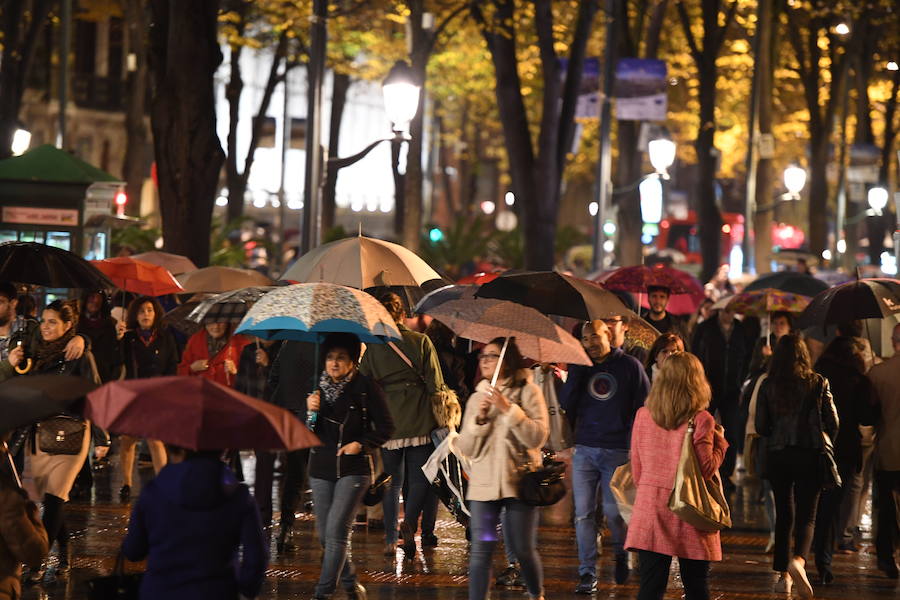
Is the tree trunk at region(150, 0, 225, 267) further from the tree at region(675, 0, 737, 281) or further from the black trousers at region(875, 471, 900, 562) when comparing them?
the tree at region(675, 0, 737, 281)

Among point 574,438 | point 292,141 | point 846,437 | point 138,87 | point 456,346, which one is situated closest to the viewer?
point 574,438

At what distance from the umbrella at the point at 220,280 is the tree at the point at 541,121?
8121 millimetres

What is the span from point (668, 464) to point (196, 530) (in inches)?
129

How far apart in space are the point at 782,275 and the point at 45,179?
28.8 feet

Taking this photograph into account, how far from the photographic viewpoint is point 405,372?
11.9 m

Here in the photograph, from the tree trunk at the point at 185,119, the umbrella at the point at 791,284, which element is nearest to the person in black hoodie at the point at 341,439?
the umbrella at the point at 791,284

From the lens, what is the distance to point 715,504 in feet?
29.5

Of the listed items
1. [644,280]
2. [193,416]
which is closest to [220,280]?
[644,280]

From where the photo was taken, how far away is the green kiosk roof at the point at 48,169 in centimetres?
2092

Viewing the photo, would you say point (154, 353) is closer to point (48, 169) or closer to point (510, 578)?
point (510, 578)

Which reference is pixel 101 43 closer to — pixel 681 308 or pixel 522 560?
pixel 681 308

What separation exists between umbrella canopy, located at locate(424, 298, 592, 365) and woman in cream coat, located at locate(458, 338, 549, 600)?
0.45 metres

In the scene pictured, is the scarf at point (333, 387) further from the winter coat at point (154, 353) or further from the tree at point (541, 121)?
the tree at point (541, 121)

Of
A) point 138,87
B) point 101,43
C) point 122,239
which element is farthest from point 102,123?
point 122,239
